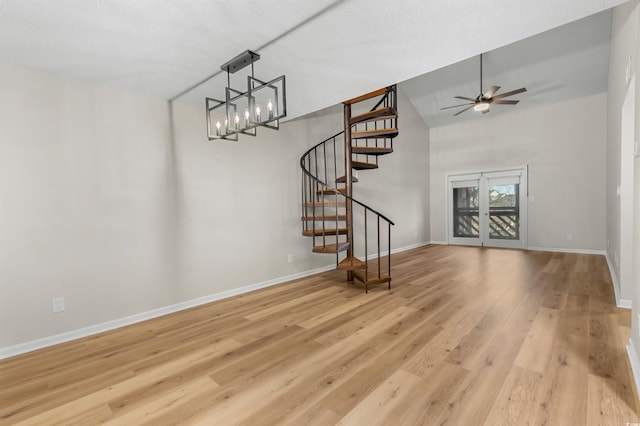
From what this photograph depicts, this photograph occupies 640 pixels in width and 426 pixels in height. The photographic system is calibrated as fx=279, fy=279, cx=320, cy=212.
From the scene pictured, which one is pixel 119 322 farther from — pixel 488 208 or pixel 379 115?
pixel 488 208

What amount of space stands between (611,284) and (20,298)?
6.54m

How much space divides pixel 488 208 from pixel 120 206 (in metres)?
7.74

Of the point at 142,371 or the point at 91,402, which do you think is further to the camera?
the point at 142,371

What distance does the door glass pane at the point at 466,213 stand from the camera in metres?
7.43

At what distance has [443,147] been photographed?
7.92 m

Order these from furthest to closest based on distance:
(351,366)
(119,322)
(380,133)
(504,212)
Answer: (504,212) → (380,133) → (119,322) → (351,366)

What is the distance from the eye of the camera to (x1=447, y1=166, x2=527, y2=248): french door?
6.77m

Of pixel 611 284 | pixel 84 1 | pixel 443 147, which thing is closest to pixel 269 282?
pixel 84 1

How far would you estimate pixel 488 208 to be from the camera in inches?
284

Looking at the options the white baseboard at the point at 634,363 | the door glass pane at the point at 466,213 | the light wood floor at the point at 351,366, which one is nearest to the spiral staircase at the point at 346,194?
the light wood floor at the point at 351,366

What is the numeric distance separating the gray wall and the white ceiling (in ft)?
1.49

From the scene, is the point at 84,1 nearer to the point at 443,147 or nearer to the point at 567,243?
the point at 443,147

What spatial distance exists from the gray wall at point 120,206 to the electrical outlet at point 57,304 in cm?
4

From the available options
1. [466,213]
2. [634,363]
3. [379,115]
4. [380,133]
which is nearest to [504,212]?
[466,213]
